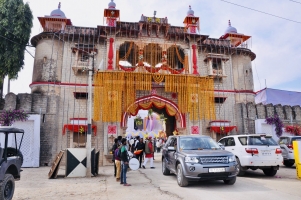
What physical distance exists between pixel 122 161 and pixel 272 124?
1378 cm

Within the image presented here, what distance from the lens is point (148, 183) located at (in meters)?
8.13

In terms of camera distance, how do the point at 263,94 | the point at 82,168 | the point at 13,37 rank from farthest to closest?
1. the point at 263,94
2. the point at 13,37
3. the point at 82,168

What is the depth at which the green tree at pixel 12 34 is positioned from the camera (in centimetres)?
1566

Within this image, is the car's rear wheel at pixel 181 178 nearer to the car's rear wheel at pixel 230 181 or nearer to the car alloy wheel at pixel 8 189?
the car's rear wheel at pixel 230 181

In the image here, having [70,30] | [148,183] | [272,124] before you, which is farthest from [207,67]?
[148,183]

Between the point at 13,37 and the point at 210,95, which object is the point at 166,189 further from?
the point at 13,37

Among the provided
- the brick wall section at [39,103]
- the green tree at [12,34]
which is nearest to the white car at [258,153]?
the brick wall section at [39,103]

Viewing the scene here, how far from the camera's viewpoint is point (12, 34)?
15945mm

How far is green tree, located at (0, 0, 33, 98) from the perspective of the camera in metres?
15.7

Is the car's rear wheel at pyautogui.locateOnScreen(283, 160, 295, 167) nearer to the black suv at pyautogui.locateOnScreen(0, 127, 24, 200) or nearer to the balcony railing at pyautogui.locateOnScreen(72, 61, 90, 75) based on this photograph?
the black suv at pyautogui.locateOnScreen(0, 127, 24, 200)

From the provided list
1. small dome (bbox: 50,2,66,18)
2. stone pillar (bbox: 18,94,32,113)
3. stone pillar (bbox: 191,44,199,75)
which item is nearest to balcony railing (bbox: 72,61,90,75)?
stone pillar (bbox: 18,94,32,113)

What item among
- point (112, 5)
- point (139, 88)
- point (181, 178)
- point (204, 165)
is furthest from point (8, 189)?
point (112, 5)

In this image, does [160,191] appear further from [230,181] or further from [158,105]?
[158,105]

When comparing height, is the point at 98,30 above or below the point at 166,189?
above
